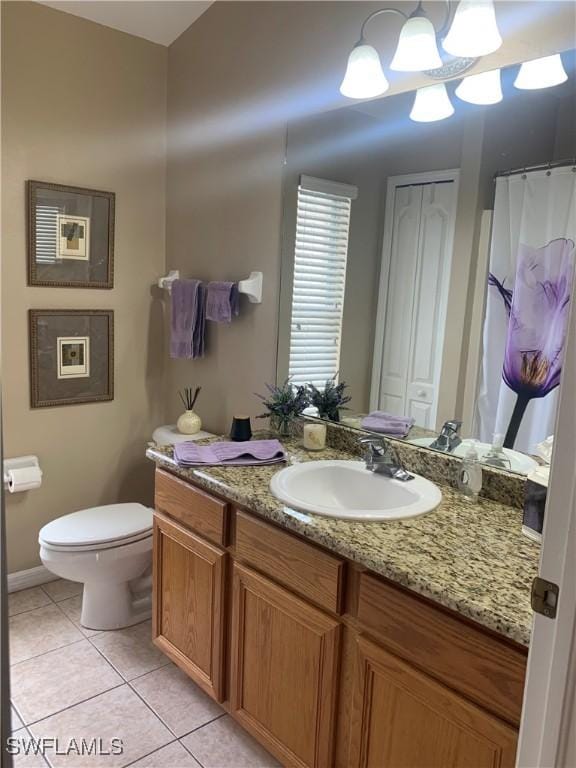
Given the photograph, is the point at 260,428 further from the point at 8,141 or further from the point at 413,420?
the point at 8,141

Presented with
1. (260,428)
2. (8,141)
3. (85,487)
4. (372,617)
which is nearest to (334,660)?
(372,617)

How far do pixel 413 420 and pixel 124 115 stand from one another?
6.76ft

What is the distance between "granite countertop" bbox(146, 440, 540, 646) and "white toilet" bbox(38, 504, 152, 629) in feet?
2.50

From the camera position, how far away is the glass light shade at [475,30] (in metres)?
1.61

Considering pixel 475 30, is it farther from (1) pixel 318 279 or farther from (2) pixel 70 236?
(2) pixel 70 236

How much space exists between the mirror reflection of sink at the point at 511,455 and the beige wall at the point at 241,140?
0.16 meters

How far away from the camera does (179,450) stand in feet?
6.57

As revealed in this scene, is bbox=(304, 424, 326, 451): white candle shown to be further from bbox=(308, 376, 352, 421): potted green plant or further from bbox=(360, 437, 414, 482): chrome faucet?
bbox=(360, 437, 414, 482): chrome faucet

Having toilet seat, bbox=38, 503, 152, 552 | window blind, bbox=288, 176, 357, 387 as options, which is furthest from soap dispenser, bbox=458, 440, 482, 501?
toilet seat, bbox=38, 503, 152, 552

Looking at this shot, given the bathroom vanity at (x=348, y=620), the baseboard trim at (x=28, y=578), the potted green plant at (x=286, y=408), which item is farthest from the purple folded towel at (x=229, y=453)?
the baseboard trim at (x=28, y=578)

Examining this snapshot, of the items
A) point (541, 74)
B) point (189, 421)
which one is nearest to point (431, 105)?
point (541, 74)

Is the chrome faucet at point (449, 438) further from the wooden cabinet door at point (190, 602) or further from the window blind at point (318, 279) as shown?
the wooden cabinet door at point (190, 602)

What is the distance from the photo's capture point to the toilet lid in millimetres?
2296

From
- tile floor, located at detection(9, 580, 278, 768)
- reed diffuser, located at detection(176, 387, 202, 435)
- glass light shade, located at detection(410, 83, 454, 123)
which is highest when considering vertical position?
glass light shade, located at detection(410, 83, 454, 123)
